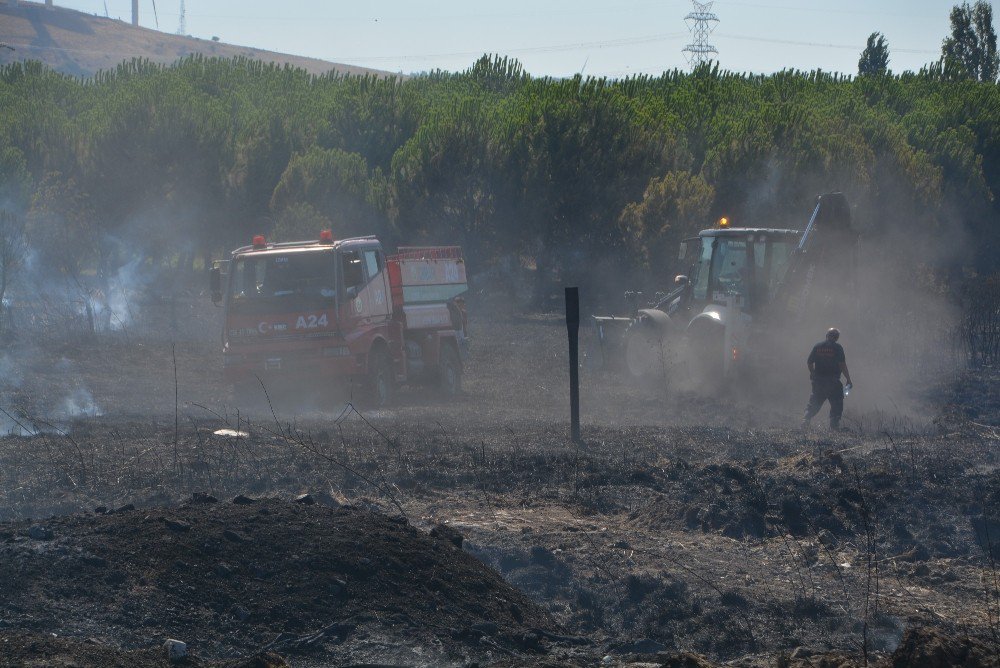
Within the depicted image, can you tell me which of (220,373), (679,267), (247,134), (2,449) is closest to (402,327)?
(220,373)

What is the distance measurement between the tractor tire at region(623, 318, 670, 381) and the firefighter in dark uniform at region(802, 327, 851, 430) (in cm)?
424

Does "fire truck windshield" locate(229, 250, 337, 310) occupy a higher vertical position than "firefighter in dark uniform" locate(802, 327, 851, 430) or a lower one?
higher

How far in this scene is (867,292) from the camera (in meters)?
23.7

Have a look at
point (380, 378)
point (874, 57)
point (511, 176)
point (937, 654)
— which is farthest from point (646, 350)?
point (874, 57)

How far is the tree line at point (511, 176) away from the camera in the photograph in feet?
114

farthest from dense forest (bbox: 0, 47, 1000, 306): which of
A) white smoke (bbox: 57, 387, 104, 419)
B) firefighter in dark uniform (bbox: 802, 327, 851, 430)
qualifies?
firefighter in dark uniform (bbox: 802, 327, 851, 430)

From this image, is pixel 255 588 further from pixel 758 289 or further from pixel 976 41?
pixel 976 41

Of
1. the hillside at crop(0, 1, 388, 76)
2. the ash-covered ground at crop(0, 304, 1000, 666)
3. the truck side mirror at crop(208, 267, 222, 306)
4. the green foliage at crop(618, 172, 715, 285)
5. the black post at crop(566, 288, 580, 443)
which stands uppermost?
the hillside at crop(0, 1, 388, 76)

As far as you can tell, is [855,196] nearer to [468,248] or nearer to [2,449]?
[468,248]

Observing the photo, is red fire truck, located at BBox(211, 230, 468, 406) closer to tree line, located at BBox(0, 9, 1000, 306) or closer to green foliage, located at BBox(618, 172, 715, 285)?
tree line, located at BBox(0, 9, 1000, 306)

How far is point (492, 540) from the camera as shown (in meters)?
8.59

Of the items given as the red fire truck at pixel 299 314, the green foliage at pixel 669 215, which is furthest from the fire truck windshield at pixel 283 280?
the green foliage at pixel 669 215

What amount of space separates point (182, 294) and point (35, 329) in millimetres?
12446

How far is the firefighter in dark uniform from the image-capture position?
14977mm
